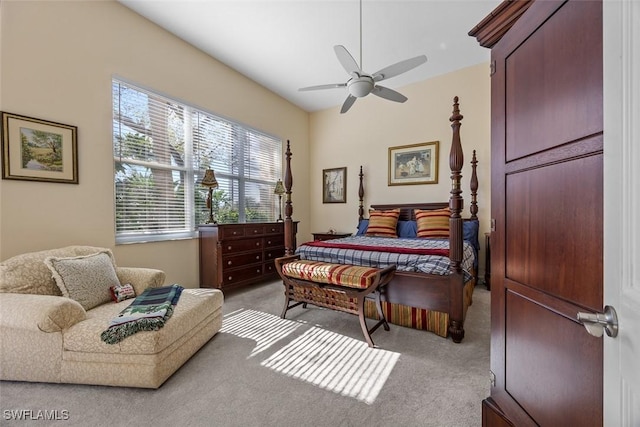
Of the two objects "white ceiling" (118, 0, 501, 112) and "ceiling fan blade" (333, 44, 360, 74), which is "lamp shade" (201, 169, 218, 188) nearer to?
"white ceiling" (118, 0, 501, 112)

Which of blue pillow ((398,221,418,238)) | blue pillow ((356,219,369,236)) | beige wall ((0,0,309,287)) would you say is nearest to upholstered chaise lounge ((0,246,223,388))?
beige wall ((0,0,309,287))

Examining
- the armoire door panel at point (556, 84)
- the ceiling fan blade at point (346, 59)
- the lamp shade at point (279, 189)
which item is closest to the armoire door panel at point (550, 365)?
the armoire door panel at point (556, 84)

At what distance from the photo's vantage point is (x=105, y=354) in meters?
1.67

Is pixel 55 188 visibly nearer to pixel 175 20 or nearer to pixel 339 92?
pixel 175 20

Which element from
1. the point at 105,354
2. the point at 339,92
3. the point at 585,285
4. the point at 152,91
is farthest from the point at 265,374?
the point at 339,92

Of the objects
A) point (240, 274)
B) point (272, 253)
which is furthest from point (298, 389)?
point (272, 253)

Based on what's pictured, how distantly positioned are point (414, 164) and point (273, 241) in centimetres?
275

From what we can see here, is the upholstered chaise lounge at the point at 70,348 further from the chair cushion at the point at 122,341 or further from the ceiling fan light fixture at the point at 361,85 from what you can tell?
the ceiling fan light fixture at the point at 361,85

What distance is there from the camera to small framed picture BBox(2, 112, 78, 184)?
2.18 m

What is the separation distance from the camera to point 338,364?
1981mm

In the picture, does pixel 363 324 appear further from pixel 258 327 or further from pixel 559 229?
pixel 559 229

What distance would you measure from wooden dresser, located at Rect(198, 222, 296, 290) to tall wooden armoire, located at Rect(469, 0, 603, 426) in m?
3.08

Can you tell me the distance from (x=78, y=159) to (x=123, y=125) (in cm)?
61

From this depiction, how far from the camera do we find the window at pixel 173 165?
3.00 metres
